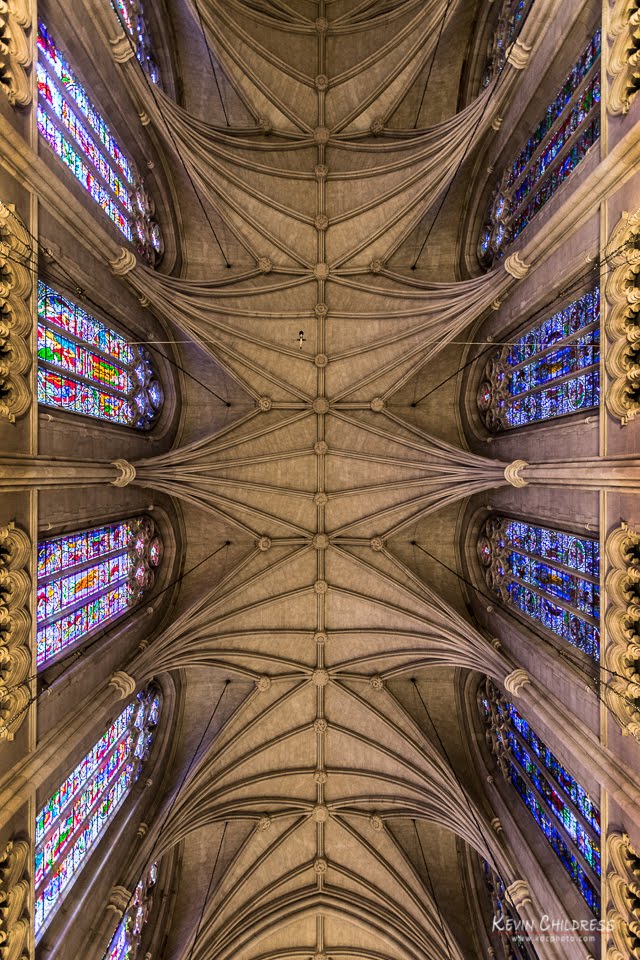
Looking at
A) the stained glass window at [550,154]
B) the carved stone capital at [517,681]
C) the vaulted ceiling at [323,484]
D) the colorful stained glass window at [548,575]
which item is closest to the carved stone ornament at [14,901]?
the vaulted ceiling at [323,484]

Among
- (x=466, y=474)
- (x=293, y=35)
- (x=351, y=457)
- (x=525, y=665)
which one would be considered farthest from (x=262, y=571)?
(x=293, y=35)

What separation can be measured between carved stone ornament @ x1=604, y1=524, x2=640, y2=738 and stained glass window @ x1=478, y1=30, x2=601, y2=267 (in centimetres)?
751

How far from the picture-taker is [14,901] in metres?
9.41

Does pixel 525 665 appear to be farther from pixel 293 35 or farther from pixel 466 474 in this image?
pixel 293 35

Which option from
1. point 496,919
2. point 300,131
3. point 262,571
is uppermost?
point 300,131

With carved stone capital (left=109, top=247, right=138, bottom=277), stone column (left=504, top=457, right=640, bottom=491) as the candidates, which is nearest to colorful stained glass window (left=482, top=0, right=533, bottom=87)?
stone column (left=504, top=457, right=640, bottom=491)

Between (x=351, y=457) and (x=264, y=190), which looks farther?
(x=351, y=457)

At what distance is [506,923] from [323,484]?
12821 millimetres

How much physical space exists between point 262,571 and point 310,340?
7.45 meters

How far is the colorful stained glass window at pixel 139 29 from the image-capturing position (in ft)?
43.1

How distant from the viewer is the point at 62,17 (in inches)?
411

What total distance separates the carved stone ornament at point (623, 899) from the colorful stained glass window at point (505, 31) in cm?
1595

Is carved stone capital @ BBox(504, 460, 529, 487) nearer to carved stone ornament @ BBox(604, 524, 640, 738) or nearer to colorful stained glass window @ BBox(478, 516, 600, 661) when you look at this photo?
colorful stained glass window @ BBox(478, 516, 600, 661)

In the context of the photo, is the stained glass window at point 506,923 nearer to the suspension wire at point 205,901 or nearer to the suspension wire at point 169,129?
the suspension wire at point 205,901
